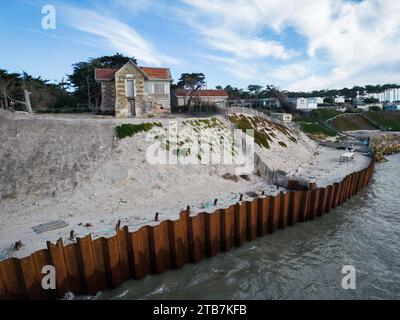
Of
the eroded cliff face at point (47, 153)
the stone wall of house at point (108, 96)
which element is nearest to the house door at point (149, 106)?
the stone wall of house at point (108, 96)

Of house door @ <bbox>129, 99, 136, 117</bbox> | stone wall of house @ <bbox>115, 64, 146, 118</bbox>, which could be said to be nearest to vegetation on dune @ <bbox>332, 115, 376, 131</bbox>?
stone wall of house @ <bbox>115, 64, 146, 118</bbox>

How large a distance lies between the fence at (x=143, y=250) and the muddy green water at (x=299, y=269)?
48 cm

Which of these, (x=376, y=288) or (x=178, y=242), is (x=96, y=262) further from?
(x=376, y=288)

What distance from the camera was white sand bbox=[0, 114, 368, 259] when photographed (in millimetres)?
13172

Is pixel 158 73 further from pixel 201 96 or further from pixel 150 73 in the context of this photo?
pixel 201 96

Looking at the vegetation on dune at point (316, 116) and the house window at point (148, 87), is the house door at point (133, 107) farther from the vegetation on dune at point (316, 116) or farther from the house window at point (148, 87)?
the vegetation on dune at point (316, 116)

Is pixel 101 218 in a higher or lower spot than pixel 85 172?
lower

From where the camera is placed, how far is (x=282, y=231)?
14.4 meters

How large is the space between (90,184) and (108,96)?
22.0m

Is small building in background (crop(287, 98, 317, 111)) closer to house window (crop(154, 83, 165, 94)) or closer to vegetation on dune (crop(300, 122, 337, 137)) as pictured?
vegetation on dune (crop(300, 122, 337, 137))

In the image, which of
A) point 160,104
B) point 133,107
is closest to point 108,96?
point 133,107
